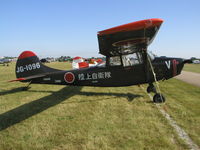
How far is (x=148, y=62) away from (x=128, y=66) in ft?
2.79

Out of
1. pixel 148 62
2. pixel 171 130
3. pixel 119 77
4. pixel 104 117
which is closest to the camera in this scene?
pixel 171 130

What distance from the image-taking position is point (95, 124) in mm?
3898

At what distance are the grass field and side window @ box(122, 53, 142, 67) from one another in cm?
163

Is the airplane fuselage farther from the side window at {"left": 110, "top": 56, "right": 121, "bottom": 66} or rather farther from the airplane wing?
the airplane wing

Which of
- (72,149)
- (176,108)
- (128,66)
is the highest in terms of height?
(128,66)

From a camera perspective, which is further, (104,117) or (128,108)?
(128,108)

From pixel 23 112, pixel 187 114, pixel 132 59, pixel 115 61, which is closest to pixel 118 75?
pixel 115 61

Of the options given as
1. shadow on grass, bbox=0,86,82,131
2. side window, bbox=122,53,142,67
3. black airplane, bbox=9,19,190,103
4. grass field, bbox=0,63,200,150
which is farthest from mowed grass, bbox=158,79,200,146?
shadow on grass, bbox=0,86,82,131

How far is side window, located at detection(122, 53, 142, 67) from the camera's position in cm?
594

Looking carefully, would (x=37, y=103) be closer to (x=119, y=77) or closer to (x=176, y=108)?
(x=119, y=77)

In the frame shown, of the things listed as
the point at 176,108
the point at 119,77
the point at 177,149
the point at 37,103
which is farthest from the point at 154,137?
the point at 37,103

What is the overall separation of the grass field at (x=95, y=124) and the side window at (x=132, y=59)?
64.0 inches

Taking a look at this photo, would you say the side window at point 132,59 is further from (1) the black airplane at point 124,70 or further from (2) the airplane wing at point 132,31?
(2) the airplane wing at point 132,31

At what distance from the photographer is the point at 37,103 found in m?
5.88
